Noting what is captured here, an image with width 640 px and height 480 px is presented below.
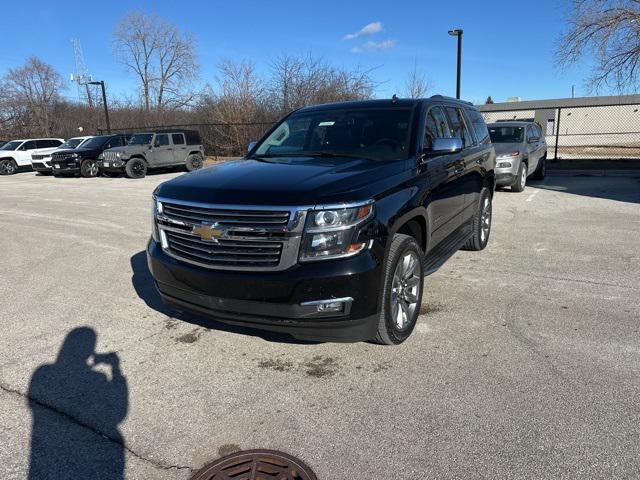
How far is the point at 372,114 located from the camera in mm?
4715

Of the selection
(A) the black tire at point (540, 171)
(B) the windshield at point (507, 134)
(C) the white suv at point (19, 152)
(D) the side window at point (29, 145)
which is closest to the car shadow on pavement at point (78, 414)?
(B) the windshield at point (507, 134)

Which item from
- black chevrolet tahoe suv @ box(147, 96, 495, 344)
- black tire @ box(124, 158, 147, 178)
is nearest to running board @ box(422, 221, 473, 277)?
black chevrolet tahoe suv @ box(147, 96, 495, 344)

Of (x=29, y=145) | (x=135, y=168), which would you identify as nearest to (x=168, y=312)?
(x=135, y=168)

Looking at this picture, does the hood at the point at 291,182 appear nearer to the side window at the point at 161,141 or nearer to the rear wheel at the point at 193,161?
the side window at the point at 161,141

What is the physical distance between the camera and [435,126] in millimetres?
4812

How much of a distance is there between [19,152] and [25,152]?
270mm

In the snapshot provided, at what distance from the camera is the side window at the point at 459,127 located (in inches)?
215

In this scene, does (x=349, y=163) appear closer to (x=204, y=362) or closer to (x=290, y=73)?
(x=204, y=362)

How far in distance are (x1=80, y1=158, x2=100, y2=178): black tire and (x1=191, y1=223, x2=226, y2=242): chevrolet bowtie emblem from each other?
19.4 m

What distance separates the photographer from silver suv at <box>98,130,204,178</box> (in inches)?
750

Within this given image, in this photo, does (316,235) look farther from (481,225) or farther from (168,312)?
(481,225)

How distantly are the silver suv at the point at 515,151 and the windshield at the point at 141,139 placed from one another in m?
13.6

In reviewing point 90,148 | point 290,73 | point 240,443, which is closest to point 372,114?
point 240,443

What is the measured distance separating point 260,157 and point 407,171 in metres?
1.60
